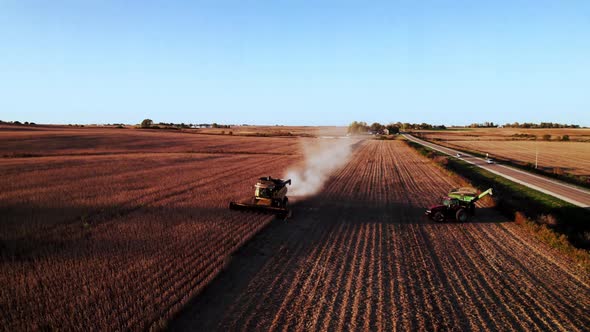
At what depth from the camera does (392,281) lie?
354 inches

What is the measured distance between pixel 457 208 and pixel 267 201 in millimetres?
8388

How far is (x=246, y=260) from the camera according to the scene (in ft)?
33.8

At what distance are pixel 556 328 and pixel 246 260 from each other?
7.65 meters

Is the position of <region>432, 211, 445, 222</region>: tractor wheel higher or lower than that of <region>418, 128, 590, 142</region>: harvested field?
lower

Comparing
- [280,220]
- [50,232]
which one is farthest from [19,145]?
[280,220]

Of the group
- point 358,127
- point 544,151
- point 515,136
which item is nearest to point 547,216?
point 544,151

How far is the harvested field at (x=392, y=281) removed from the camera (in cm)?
717

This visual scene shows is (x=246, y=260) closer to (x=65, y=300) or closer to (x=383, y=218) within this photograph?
(x=65, y=300)

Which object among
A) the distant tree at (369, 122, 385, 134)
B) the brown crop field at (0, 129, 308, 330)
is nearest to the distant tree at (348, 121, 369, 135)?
the distant tree at (369, 122, 385, 134)

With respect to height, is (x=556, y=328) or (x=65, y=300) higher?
(x=65, y=300)

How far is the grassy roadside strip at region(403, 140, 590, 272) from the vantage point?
1176 cm

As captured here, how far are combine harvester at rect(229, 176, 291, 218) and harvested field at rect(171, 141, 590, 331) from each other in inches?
33.0

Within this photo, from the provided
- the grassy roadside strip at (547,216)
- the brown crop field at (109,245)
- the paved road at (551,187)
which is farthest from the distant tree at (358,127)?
the brown crop field at (109,245)

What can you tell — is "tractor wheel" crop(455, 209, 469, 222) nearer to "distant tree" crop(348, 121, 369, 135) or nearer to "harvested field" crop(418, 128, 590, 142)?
"harvested field" crop(418, 128, 590, 142)
